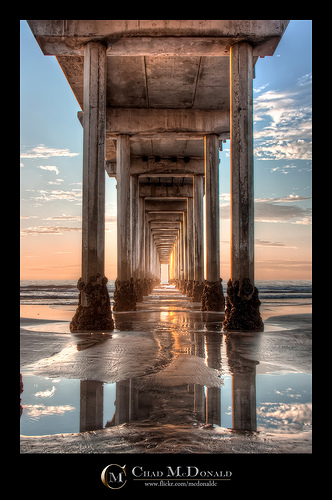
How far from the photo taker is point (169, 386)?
147 inches

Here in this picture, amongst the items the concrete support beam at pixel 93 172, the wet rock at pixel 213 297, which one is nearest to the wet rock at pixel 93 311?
the concrete support beam at pixel 93 172

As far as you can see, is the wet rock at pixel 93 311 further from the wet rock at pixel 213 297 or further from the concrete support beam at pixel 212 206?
the concrete support beam at pixel 212 206

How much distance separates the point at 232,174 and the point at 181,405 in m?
6.18

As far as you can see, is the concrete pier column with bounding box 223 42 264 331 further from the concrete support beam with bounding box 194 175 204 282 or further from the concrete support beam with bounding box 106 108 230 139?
the concrete support beam with bounding box 194 175 204 282

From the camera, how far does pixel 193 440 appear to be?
7.72 ft

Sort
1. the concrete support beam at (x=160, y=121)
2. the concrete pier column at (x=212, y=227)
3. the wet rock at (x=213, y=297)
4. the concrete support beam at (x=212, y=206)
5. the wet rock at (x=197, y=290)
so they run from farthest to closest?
the wet rock at (x=197, y=290)
the concrete support beam at (x=212, y=206)
the concrete support beam at (x=160, y=121)
the concrete pier column at (x=212, y=227)
the wet rock at (x=213, y=297)

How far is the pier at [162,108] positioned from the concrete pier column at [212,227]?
0.04m

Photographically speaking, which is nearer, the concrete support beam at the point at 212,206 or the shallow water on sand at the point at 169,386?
the shallow water on sand at the point at 169,386

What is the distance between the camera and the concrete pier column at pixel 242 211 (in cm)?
816

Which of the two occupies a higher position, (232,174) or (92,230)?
(232,174)

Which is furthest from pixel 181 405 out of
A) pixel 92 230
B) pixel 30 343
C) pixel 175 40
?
pixel 175 40

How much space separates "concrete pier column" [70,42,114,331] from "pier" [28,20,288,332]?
21mm

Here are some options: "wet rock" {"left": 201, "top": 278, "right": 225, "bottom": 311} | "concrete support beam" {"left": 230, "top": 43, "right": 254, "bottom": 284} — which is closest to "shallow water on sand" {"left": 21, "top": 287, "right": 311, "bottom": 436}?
"concrete support beam" {"left": 230, "top": 43, "right": 254, "bottom": 284}
